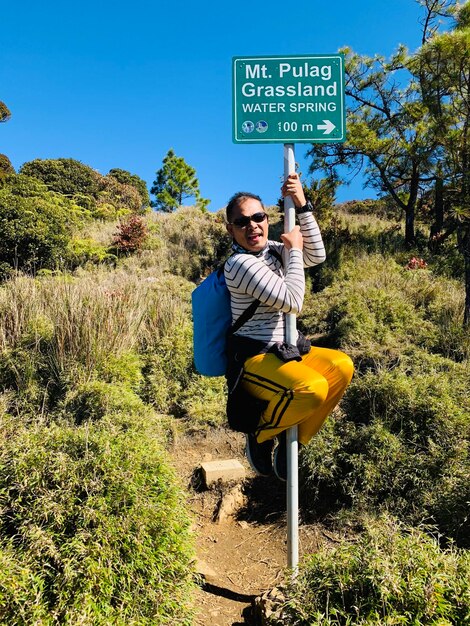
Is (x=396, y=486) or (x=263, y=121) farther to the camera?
(x=396, y=486)

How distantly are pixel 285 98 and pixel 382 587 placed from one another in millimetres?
2118

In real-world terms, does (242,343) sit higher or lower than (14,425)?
higher

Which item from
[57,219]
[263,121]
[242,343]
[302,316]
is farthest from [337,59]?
[57,219]

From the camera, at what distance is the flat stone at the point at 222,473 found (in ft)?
11.6

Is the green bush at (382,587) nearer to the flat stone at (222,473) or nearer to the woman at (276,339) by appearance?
the woman at (276,339)

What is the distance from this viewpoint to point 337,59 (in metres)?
2.30

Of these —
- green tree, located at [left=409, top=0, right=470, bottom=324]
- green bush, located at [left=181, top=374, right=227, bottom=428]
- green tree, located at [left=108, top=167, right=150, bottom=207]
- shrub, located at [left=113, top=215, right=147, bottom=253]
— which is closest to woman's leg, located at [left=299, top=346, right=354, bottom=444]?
green bush, located at [left=181, top=374, right=227, bottom=428]

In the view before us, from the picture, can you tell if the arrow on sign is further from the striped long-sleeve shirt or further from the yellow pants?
the yellow pants

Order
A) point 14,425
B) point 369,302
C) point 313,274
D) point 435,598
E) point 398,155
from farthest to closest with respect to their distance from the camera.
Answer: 1. point 398,155
2. point 313,274
3. point 369,302
4. point 14,425
5. point 435,598

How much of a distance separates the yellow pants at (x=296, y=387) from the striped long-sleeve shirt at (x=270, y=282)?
0.16 metres

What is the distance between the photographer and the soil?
7.85ft

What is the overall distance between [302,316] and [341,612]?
19.6 ft

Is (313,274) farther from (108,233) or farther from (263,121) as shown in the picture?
(263,121)

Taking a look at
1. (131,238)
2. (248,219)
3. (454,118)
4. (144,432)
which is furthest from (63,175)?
(248,219)
